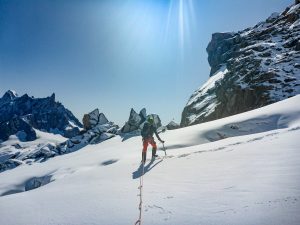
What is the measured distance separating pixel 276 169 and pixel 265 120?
41.1ft

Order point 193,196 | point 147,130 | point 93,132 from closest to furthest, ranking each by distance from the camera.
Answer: point 193,196 < point 147,130 < point 93,132

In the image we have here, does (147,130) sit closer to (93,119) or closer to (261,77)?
(93,119)

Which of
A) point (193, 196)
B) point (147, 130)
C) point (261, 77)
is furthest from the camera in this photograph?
point (261, 77)

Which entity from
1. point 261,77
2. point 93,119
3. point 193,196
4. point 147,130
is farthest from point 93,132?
point 193,196

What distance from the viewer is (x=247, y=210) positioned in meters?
5.11

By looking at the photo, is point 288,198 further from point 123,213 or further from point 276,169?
point 123,213

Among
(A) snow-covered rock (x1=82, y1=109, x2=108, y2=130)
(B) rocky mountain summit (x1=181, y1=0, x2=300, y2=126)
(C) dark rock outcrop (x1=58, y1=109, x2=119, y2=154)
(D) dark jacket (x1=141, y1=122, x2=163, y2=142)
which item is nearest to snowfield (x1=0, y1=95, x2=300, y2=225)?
(D) dark jacket (x1=141, y1=122, x2=163, y2=142)

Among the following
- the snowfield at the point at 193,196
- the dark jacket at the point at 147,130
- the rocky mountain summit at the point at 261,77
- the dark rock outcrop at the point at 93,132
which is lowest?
the snowfield at the point at 193,196

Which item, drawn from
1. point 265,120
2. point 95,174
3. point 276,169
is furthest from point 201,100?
point 276,169

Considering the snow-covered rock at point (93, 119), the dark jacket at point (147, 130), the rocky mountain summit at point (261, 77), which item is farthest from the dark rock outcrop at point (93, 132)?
the dark jacket at point (147, 130)

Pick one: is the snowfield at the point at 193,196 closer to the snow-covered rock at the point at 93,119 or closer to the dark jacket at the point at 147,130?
the dark jacket at the point at 147,130

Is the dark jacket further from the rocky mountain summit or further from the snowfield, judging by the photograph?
the rocky mountain summit

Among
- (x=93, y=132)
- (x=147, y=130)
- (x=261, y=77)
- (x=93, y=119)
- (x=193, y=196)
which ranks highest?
(x=261, y=77)

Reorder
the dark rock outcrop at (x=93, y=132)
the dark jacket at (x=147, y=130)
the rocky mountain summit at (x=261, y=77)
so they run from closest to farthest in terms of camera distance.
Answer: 1. the dark jacket at (x=147, y=130)
2. the dark rock outcrop at (x=93, y=132)
3. the rocky mountain summit at (x=261, y=77)
